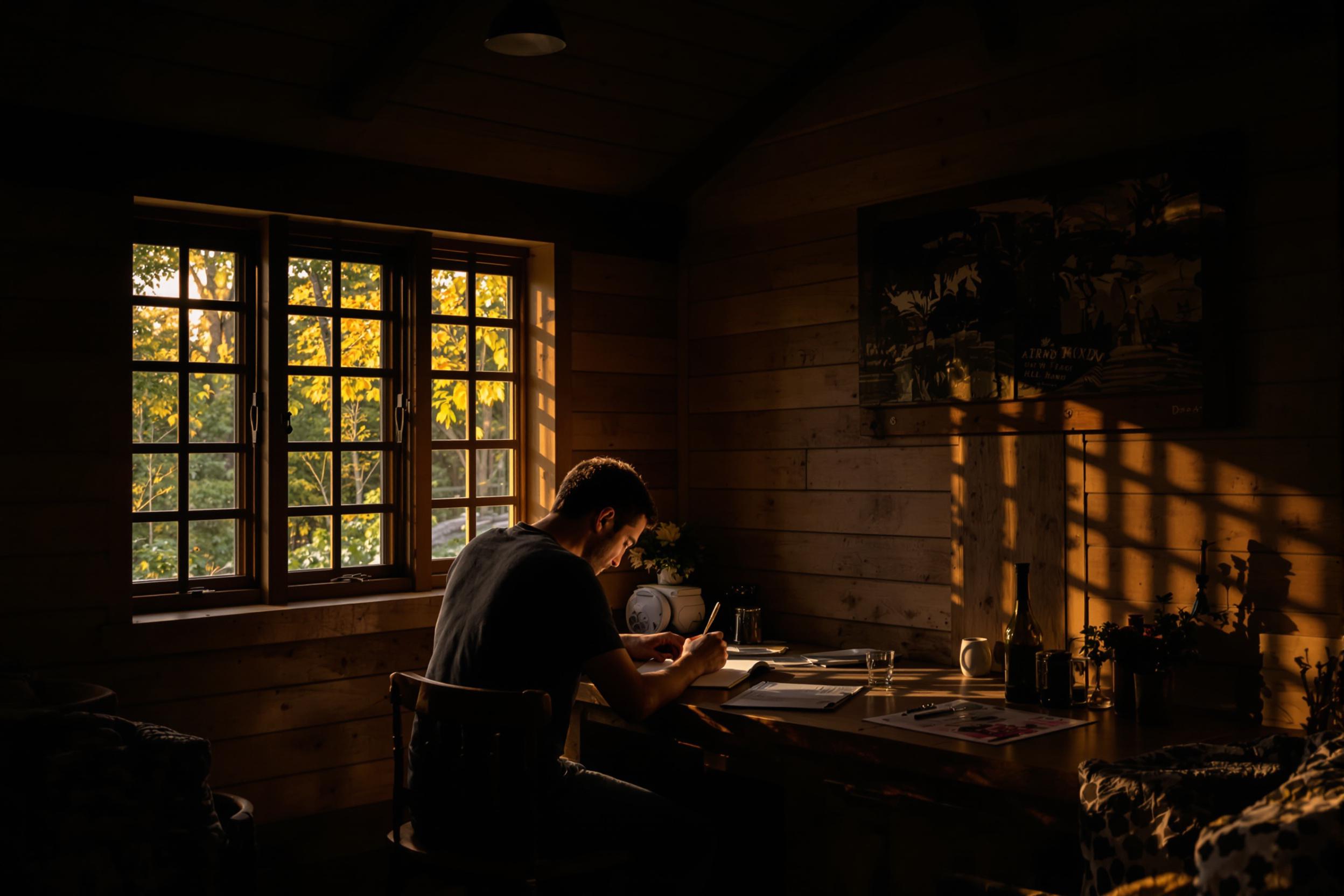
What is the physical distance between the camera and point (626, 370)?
3990mm

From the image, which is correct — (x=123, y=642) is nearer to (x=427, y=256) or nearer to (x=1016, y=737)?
(x=427, y=256)

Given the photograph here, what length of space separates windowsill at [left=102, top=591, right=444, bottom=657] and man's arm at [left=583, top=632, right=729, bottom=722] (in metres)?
1.01

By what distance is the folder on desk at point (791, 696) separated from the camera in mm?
2616

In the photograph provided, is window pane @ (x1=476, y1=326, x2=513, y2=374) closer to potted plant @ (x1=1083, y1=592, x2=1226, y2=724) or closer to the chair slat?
the chair slat

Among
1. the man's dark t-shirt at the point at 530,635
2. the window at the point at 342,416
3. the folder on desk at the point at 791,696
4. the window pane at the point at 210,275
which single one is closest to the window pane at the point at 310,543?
the window at the point at 342,416

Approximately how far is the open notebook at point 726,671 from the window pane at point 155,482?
1455 mm

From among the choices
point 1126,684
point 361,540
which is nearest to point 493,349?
point 361,540

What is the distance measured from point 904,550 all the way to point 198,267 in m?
2.25

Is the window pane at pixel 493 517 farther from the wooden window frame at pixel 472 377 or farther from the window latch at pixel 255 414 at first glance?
the window latch at pixel 255 414

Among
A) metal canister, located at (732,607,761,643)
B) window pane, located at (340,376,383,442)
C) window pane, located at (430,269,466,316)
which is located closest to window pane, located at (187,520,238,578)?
window pane, located at (340,376,383,442)

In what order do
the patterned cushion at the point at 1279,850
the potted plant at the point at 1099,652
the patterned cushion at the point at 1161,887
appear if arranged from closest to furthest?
1. the patterned cushion at the point at 1279,850
2. the patterned cushion at the point at 1161,887
3. the potted plant at the point at 1099,652

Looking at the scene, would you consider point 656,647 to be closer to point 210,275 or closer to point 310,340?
point 310,340

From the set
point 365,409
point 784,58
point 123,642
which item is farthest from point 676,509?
point 123,642

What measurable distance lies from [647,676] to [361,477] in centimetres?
145
